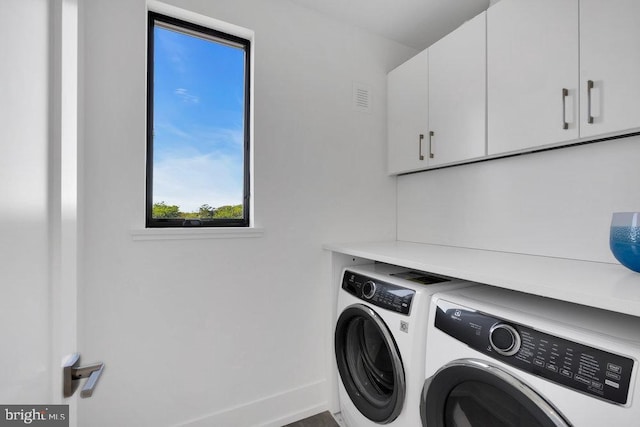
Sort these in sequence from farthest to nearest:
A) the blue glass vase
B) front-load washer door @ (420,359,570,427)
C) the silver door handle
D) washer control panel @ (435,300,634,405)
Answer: the blue glass vase → front-load washer door @ (420,359,570,427) → washer control panel @ (435,300,634,405) → the silver door handle

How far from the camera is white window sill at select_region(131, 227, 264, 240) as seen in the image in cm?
146

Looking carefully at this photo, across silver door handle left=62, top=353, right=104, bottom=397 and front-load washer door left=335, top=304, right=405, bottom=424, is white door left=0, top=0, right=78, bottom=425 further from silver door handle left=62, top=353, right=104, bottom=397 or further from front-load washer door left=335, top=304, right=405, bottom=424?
front-load washer door left=335, top=304, right=405, bottom=424

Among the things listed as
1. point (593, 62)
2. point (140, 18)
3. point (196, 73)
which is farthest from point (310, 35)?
point (593, 62)

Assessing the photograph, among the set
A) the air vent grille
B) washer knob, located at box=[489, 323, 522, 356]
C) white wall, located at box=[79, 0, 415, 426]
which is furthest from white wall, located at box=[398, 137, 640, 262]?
washer knob, located at box=[489, 323, 522, 356]

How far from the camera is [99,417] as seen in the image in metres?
1.38

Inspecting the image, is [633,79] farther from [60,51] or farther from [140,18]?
[140,18]

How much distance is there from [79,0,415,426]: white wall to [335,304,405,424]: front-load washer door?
26 centimetres

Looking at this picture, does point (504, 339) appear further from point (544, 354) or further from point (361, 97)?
point (361, 97)

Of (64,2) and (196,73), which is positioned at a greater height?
(196,73)

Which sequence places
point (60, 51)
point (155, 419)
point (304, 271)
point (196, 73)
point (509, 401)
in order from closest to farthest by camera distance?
point (60, 51)
point (509, 401)
point (155, 419)
point (196, 73)
point (304, 271)

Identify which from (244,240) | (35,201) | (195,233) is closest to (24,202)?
(35,201)

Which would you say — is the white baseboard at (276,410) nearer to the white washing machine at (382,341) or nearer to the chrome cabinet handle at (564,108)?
the white washing machine at (382,341)

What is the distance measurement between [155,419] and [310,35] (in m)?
2.37

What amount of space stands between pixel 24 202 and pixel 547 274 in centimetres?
139
